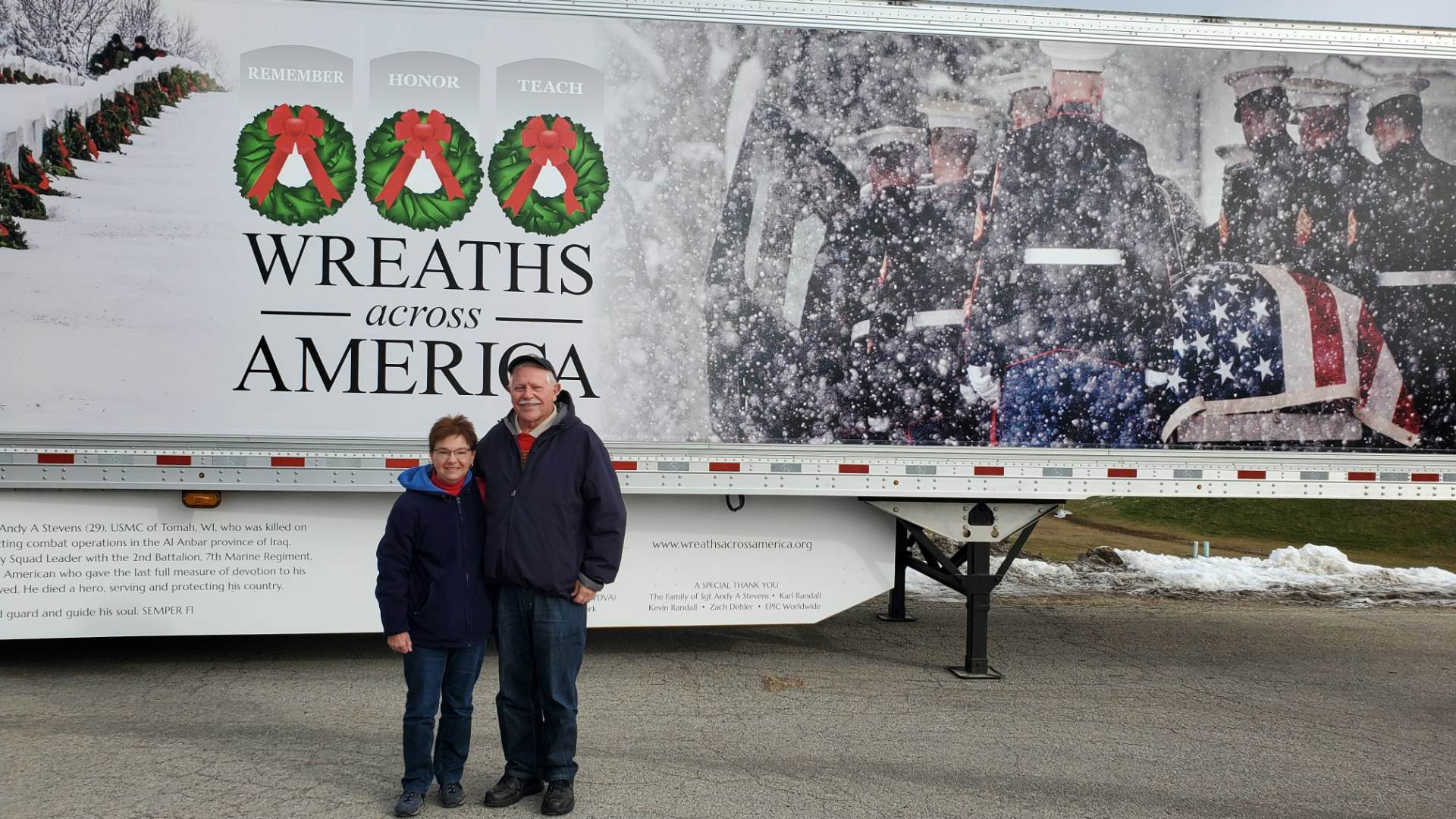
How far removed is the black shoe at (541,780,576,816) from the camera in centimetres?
358

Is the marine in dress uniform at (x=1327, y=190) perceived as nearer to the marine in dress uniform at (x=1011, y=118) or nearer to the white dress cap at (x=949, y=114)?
the marine in dress uniform at (x=1011, y=118)

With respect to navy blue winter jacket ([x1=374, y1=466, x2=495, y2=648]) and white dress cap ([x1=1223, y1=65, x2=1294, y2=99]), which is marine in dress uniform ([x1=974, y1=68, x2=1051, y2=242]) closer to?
white dress cap ([x1=1223, y1=65, x2=1294, y2=99])

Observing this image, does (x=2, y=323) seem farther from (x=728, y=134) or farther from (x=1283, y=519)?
(x=1283, y=519)

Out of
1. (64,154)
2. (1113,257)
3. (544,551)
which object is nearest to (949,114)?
(1113,257)

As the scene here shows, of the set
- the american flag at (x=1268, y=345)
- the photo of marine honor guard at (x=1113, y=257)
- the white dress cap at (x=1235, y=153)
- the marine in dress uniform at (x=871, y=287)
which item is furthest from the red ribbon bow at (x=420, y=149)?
the white dress cap at (x=1235, y=153)

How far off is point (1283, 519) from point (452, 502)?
606 inches

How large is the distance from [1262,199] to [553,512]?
403cm

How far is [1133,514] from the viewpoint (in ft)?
48.4

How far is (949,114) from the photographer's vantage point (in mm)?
5129

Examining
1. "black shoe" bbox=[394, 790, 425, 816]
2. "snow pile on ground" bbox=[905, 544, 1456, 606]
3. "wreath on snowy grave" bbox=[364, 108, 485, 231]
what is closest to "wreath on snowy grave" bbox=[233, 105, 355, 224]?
"wreath on snowy grave" bbox=[364, 108, 485, 231]

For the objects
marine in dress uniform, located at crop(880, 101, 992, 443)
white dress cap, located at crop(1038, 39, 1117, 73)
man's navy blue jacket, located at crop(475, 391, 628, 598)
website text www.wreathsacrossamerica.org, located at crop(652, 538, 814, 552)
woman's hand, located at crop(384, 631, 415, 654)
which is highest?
white dress cap, located at crop(1038, 39, 1117, 73)

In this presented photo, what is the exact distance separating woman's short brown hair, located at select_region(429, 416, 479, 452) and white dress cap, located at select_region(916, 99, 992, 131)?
291 cm

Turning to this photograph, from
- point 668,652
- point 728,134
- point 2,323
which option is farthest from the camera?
point 668,652

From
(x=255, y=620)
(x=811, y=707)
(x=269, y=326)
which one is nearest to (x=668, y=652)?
(x=811, y=707)
